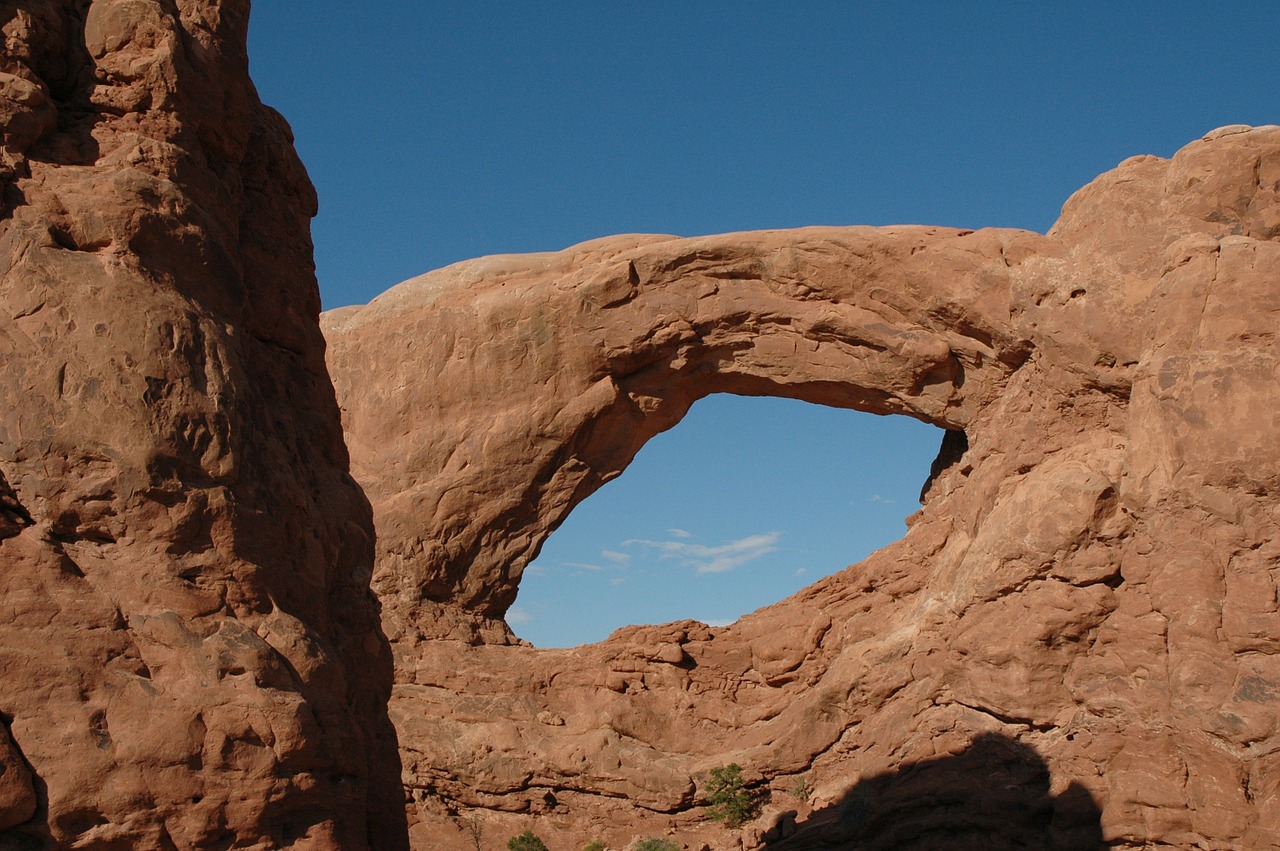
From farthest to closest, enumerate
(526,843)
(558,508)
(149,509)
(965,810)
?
(558,508)
(526,843)
(965,810)
(149,509)

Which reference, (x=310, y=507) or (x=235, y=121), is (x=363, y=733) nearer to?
(x=310, y=507)

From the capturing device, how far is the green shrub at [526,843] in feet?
46.3

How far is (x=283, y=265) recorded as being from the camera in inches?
306

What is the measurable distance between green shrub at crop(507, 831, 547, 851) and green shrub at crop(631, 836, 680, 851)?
1.13 m

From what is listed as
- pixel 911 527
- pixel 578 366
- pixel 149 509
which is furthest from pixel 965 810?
pixel 149 509

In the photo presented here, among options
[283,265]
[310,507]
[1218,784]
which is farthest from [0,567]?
[1218,784]

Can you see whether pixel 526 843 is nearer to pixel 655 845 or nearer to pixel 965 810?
pixel 655 845

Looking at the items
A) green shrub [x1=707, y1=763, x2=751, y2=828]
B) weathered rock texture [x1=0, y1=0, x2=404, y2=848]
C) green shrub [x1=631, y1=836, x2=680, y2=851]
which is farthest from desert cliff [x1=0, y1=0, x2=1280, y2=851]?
green shrub [x1=631, y1=836, x2=680, y2=851]

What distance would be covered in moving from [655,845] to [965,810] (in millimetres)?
3265

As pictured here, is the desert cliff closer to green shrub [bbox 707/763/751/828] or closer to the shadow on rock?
the shadow on rock

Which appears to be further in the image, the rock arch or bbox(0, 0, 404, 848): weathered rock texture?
the rock arch

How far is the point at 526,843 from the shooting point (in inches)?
559

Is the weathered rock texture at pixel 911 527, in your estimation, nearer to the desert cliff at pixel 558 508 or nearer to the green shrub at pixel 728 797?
the desert cliff at pixel 558 508

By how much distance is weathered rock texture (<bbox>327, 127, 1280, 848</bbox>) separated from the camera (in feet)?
37.1
